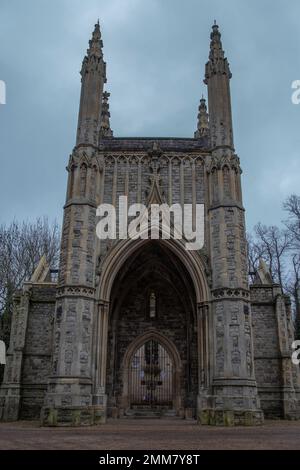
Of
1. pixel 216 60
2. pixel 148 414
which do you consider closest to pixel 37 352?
pixel 148 414

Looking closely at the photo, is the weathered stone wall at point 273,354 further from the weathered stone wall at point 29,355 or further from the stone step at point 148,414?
the weathered stone wall at point 29,355

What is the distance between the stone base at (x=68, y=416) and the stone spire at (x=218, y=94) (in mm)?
10517

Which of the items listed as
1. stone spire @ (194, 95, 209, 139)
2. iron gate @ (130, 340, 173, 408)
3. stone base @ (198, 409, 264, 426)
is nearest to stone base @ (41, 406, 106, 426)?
stone base @ (198, 409, 264, 426)

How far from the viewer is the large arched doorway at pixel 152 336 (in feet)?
58.2

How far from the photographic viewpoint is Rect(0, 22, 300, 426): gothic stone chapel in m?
14.1

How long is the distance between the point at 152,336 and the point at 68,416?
20.3 feet

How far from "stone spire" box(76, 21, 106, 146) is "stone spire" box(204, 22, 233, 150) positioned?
4457mm

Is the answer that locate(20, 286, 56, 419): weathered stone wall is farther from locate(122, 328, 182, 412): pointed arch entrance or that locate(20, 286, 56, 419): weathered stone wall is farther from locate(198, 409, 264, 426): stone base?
locate(198, 409, 264, 426): stone base

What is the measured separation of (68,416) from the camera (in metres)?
13.2

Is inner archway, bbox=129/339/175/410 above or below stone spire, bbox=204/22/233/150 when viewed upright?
below

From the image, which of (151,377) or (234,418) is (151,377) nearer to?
(151,377)

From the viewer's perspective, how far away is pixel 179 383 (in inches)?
711
